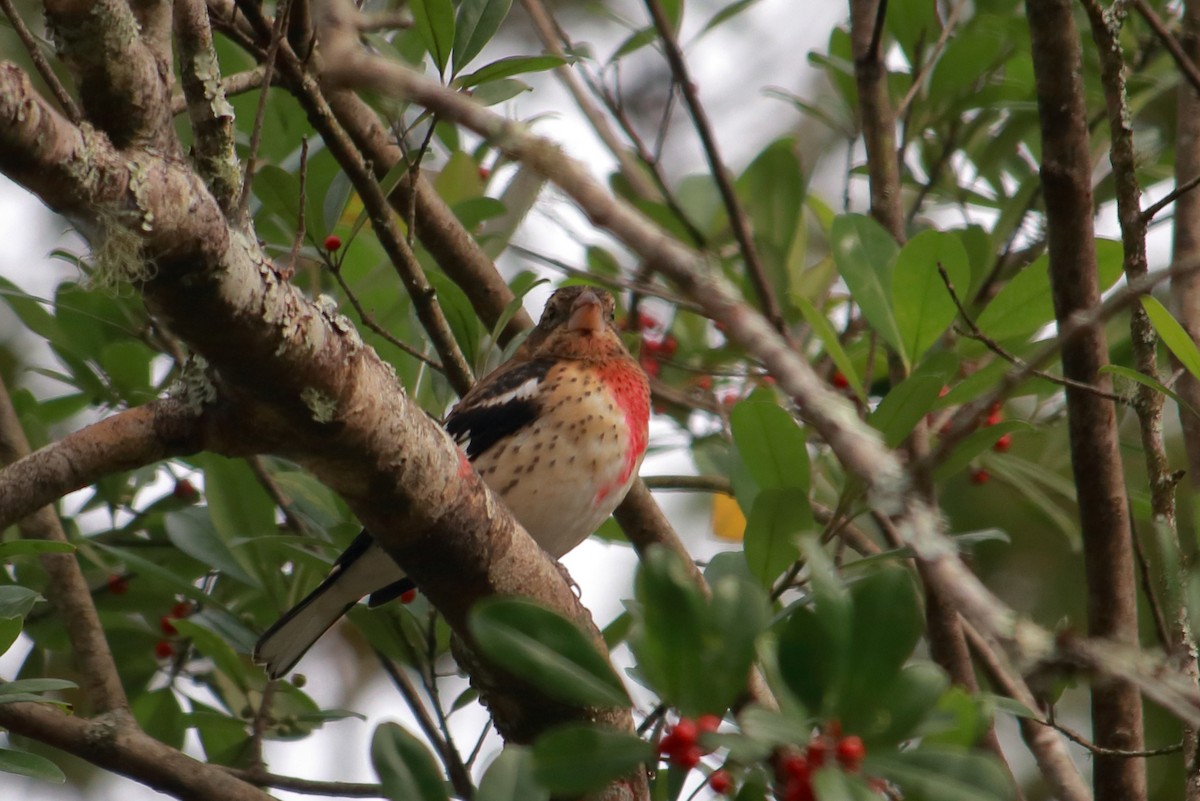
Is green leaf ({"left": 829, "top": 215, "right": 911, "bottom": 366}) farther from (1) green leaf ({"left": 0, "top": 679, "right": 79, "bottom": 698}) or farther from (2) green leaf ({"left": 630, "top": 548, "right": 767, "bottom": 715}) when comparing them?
(1) green leaf ({"left": 0, "top": 679, "right": 79, "bottom": 698})

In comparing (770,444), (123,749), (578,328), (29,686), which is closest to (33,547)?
(29,686)

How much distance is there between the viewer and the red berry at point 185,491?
423 centimetres

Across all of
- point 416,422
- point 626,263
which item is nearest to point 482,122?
point 416,422

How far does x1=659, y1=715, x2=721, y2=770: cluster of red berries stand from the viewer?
165 cm

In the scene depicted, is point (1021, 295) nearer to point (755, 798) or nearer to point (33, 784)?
point (755, 798)

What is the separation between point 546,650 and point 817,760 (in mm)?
348

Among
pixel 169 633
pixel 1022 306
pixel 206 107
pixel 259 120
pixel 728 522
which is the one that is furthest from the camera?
pixel 728 522

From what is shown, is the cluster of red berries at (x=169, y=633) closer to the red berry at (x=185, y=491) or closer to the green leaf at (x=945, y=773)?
the red berry at (x=185, y=491)

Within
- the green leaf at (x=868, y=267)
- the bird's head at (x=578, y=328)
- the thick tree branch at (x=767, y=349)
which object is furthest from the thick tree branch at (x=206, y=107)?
the bird's head at (x=578, y=328)

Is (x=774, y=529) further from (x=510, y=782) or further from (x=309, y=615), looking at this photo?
(x=309, y=615)

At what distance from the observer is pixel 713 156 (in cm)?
329

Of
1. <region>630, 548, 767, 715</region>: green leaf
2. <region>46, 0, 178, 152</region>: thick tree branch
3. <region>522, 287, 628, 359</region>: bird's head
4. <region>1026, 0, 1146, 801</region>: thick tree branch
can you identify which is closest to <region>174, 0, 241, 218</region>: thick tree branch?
<region>46, 0, 178, 152</region>: thick tree branch

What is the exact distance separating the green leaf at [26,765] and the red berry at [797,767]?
1.54 metres

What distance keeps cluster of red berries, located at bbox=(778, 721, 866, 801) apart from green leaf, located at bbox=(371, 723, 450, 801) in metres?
0.50
